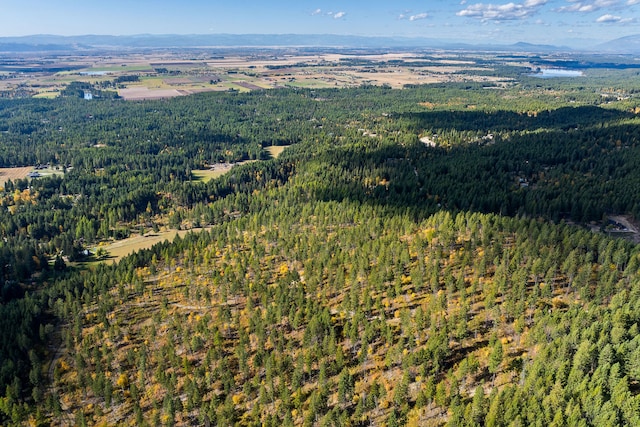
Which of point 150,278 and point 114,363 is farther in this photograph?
point 150,278

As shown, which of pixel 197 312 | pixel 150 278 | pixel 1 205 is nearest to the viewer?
pixel 197 312

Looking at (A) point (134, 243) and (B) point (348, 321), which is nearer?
(B) point (348, 321)

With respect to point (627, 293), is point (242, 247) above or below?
below

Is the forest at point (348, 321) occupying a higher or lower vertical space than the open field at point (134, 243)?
higher

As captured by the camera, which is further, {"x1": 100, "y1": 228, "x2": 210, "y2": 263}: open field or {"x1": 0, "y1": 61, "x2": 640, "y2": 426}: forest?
{"x1": 100, "y1": 228, "x2": 210, "y2": 263}: open field

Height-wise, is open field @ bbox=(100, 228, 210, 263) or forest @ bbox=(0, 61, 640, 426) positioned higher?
forest @ bbox=(0, 61, 640, 426)

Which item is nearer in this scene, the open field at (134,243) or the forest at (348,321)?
the forest at (348,321)

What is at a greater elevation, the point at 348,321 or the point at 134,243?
the point at 348,321

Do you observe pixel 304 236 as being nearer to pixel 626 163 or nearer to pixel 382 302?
pixel 382 302

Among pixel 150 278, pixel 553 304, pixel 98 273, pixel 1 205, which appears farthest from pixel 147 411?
pixel 1 205

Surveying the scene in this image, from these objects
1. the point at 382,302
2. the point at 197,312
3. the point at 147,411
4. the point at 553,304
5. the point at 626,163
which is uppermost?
the point at 626,163

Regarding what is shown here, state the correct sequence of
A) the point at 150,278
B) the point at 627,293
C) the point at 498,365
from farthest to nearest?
the point at 150,278 < the point at 627,293 < the point at 498,365
